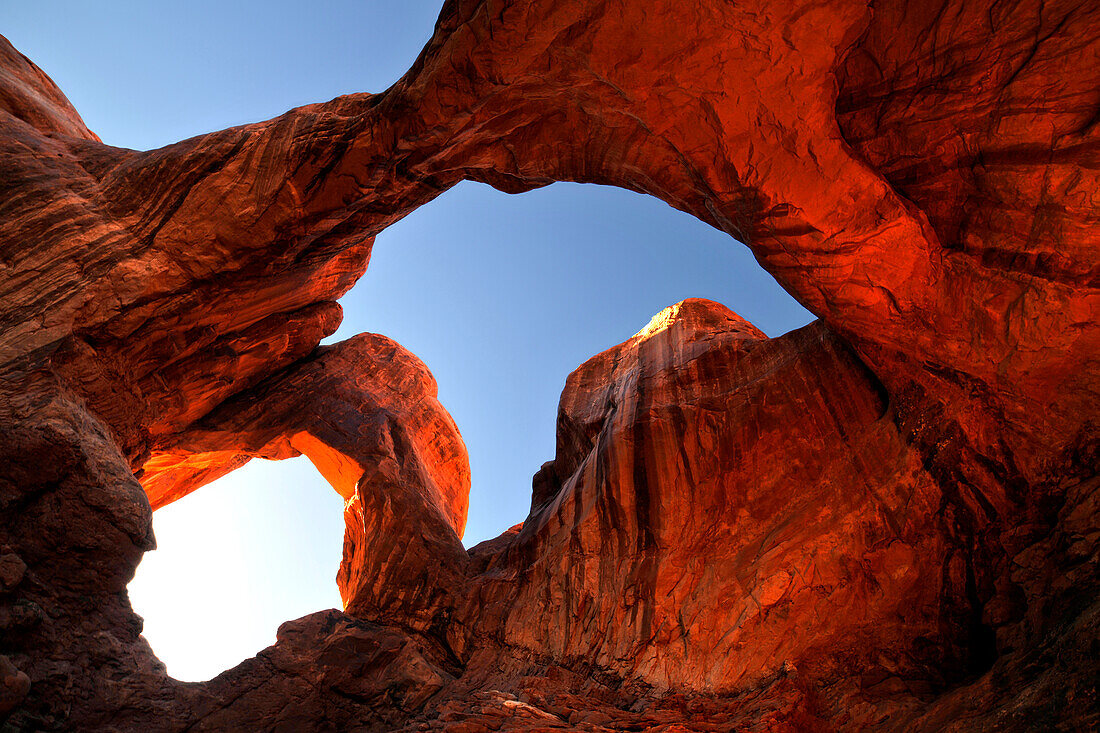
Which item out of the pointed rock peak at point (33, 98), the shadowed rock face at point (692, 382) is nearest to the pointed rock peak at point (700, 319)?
the shadowed rock face at point (692, 382)

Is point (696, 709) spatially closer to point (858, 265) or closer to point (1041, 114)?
point (858, 265)

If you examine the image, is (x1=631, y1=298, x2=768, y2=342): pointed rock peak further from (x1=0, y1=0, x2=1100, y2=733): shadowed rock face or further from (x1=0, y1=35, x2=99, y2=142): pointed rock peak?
(x1=0, y1=35, x2=99, y2=142): pointed rock peak

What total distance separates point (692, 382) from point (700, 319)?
2.80m

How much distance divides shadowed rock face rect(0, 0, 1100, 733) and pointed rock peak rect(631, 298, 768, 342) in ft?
2.86

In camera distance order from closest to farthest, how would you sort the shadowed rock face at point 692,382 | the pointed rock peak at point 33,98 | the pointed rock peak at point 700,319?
the shadowed rock face at point 692,382 → the pointed rock peak at point 33,98 → the pointed rock peak at point 700,319

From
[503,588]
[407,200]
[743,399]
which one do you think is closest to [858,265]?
[743,399]

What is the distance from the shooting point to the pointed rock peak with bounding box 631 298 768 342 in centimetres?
1617

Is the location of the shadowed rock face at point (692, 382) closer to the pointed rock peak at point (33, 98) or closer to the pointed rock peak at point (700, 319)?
the pointed rock peak at point (33, 98)

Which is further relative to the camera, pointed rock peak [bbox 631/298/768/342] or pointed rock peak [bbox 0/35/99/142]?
pointed rock peak [bbox 631/298/768/342]

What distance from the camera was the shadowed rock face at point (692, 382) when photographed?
8836mm

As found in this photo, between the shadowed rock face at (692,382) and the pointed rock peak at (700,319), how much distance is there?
2.86 feet

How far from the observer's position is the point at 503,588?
14750 mm

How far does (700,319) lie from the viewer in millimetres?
16406

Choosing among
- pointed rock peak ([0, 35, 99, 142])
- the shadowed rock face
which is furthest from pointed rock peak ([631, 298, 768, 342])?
pointed rock peak ([0, 35, 99, 142])
